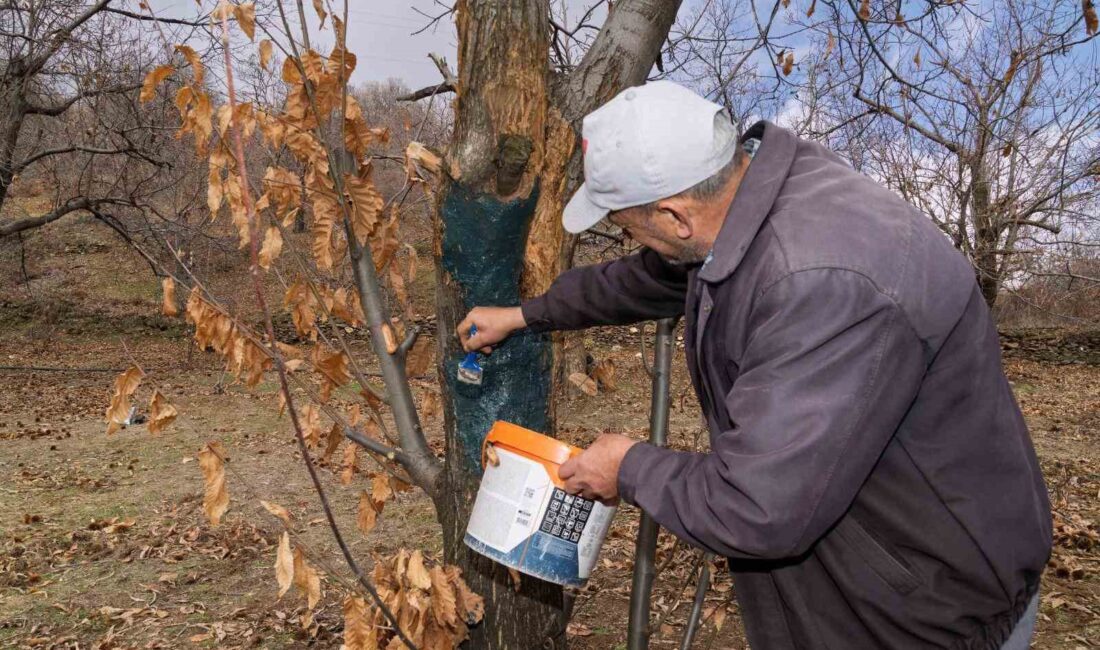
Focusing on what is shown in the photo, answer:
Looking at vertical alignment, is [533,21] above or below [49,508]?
above

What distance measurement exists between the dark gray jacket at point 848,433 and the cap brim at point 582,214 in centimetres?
26

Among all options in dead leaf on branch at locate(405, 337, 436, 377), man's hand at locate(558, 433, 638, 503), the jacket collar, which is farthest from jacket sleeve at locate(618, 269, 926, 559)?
dead leaf on branch at locate(405, 337, 436, 377)

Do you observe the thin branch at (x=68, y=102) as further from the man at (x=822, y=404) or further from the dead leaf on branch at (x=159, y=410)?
the man at (x=822, y=404)

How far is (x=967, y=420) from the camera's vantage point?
160 cm

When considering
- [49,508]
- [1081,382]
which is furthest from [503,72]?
[1081,382]

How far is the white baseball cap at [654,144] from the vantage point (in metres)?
1.64

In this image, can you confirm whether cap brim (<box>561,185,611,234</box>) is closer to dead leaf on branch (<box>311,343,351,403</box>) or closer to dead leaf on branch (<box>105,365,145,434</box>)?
dead leaf on branch (<box>311,343,351,403</box>)

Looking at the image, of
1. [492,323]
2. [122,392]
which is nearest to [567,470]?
[492,323]

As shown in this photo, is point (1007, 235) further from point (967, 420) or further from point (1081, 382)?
point (967, 420)

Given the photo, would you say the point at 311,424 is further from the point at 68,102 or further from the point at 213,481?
the point at 68,102

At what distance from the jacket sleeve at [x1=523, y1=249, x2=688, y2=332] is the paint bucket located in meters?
0.38

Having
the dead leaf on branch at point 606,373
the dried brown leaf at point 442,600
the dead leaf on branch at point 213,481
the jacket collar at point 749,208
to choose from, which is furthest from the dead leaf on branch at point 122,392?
the jacket collar at point 749,208

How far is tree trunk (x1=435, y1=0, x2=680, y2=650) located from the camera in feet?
7.14

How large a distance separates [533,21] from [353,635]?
5.63 feet
